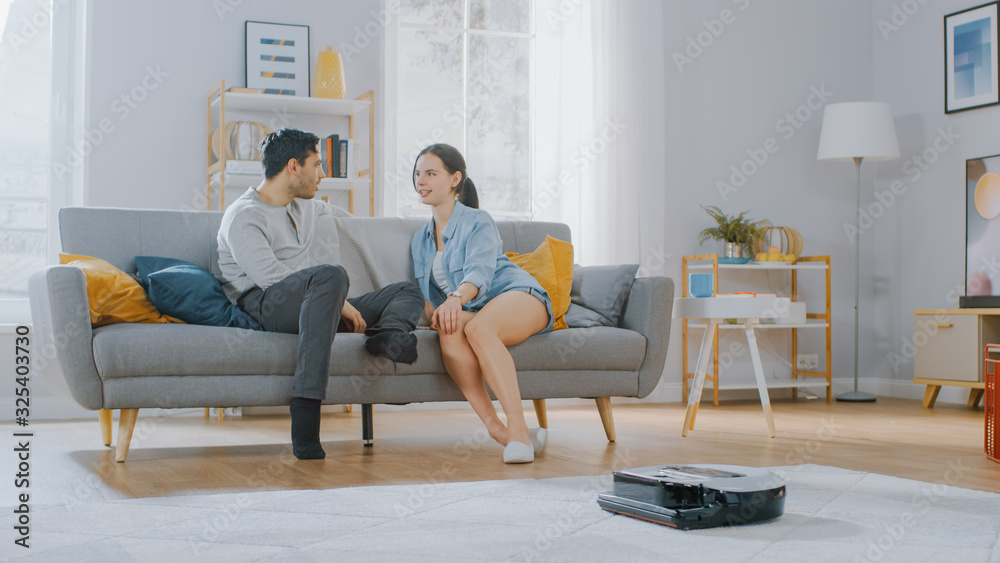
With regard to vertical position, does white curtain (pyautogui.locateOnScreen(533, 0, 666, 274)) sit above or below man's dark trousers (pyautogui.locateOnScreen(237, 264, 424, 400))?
above

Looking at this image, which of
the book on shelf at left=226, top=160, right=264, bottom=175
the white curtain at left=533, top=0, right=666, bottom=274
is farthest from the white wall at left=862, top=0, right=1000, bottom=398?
the book on shelf at left=226, top=160, right=264, bottom=175

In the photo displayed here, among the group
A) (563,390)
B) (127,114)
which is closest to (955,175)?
(563,390)

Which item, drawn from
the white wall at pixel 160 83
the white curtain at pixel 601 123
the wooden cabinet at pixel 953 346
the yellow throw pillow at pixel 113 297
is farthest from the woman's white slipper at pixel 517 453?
the wooden cabinet at pixel 953 346

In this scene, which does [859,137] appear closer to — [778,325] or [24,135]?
[778,325]

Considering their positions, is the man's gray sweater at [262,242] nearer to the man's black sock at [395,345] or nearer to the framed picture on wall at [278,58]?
the man's black sock at [395,345]

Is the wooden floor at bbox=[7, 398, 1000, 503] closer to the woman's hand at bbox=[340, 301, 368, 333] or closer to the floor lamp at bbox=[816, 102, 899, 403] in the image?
the woman's hand at bbox=[340, 301, 368, 333]

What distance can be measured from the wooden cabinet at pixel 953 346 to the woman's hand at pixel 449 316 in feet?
9.64

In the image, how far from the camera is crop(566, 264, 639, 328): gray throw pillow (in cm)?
313

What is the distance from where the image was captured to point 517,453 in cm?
257

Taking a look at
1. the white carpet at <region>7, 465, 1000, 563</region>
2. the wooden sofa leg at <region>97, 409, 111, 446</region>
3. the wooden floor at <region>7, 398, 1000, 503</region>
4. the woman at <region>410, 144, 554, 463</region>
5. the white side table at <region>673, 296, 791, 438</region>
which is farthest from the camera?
the white side table at <region>673, 296, 791, 438</region>

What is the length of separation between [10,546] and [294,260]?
1.44 m

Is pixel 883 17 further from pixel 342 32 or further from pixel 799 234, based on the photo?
pixel 342 32

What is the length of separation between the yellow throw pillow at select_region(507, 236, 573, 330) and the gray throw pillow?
59 mm

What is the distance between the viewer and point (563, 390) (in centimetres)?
295
